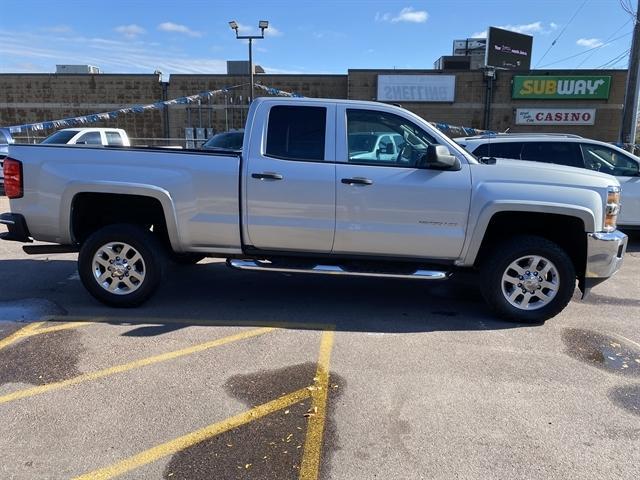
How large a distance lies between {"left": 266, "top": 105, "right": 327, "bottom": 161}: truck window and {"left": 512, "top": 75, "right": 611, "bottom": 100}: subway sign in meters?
27.0

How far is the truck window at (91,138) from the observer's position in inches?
564

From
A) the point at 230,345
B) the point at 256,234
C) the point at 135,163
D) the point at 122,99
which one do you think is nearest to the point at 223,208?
the point at 256,234

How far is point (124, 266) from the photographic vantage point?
17.1ft

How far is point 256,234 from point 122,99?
28768 mm

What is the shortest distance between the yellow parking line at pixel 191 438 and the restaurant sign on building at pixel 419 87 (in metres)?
27.1

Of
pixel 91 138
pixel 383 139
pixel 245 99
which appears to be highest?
pixel 245 99

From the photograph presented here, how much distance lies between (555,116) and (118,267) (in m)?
28.8

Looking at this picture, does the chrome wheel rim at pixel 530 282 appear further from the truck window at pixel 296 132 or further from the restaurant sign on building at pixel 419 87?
the restaurant sign on building at pixel 419 87

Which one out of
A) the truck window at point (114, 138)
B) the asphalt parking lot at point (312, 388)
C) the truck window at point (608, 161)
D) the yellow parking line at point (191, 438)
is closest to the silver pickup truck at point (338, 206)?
the asphalt parking lot at point (312, 388)

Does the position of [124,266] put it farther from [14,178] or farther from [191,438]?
[191,438]

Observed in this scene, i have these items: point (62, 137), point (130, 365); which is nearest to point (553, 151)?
point (130, 365)

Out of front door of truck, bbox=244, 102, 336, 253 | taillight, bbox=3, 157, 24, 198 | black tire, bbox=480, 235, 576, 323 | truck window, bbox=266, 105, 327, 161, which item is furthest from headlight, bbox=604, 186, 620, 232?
taillight, bbox=3, 157, 24, 198

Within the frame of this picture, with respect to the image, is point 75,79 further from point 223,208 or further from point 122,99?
point 223,208

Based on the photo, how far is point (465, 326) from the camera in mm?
5039
